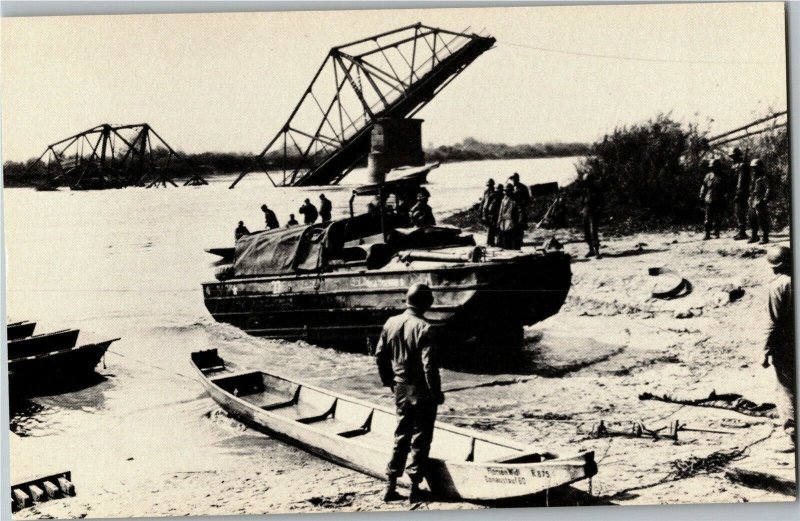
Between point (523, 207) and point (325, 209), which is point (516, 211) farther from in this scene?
point (325, 209)

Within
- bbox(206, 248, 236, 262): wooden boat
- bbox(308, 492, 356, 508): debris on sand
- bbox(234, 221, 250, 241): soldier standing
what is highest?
bbox(234, 221, 250, 241): soldier standing

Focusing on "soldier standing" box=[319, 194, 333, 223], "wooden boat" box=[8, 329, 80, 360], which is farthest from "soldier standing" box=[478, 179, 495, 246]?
"wooden boat" box=[8, 329, 80, 360]

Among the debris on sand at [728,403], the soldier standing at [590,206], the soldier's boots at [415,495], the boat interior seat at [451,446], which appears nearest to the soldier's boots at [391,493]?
the soldier's boots at [415,495]

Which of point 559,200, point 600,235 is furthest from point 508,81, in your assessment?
point 600,235

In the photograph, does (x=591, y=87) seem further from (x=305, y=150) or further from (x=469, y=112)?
(x=305, y=150)

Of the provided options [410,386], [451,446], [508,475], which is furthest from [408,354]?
[508,475]

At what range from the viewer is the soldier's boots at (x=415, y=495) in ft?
14.6

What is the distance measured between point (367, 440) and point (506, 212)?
1.68 metres

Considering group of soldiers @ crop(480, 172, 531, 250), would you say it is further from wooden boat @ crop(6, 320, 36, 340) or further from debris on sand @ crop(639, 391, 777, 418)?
wooden boat @ crop(6, 320, 36, 340)

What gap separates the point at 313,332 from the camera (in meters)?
5.23

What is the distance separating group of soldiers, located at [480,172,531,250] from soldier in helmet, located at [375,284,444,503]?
1.03 metres

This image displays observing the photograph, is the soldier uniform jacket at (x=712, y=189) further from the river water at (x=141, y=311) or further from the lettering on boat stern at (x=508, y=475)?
the lettering on boat stern at (x=508, y=475)

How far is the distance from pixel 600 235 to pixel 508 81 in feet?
3.79

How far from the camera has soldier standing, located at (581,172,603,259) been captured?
5.12 metres
